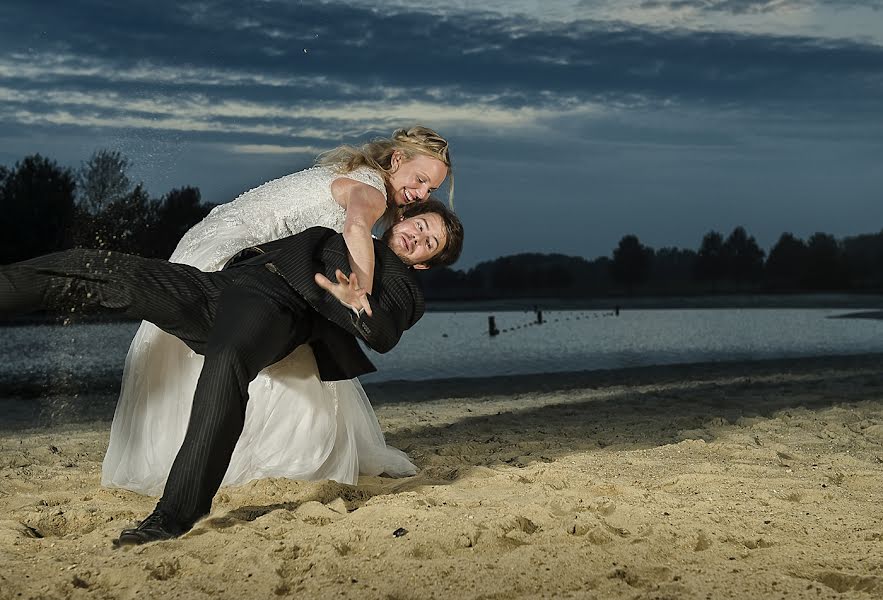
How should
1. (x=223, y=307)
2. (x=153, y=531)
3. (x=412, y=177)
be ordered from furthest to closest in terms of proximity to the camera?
1. (x=412, y=177)
2. (x=223, y=307)
3. (x=153, y=531)

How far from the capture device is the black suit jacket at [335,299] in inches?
144

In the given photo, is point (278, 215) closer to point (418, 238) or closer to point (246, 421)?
point (418, 238)

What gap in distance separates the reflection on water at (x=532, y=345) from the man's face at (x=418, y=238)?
10.5 metres

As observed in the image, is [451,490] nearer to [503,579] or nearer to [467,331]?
[503,579]

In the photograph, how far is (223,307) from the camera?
362cm

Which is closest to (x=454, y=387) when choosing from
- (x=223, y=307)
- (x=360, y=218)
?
(x=360, y=218)

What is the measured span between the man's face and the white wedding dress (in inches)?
10.8

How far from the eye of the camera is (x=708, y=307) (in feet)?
160

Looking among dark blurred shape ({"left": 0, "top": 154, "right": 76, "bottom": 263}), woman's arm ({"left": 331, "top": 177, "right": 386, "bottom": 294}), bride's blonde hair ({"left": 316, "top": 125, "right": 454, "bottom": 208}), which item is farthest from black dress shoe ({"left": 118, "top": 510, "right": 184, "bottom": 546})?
dark blurred shape ({"left": 0, "top": 154, "right": 76, "bottom": 263})

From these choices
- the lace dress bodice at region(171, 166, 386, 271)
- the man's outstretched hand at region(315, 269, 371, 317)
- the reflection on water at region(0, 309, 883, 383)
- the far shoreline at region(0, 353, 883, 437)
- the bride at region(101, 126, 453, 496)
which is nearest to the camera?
the man's outstretched hand at region(315, 269, 371, 317)

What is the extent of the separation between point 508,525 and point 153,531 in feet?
4.41

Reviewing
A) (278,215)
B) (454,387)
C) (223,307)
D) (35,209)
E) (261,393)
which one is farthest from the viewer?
(35,209)

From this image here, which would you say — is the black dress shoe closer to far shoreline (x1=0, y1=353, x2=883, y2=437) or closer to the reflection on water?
far shoreline (x1=0, y1=353, x2=883, y2=437)

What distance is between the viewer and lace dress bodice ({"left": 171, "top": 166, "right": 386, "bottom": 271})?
14.6ft
